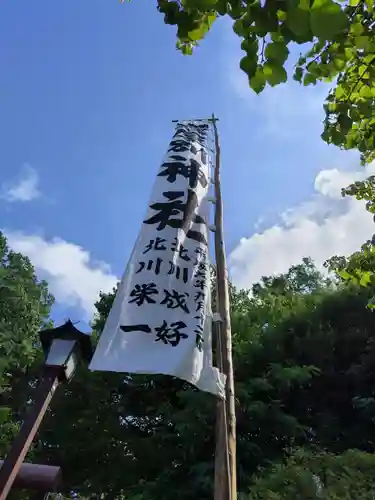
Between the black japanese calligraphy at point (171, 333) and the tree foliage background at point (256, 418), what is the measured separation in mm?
2520

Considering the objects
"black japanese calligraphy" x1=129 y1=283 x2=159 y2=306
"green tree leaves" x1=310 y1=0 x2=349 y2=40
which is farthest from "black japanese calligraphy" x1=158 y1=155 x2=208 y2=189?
"green tree leaves" x1=310 y1=0 x2=349 y2=40

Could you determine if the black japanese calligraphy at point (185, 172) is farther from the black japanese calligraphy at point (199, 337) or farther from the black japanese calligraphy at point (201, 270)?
the black japanese calligraphy at point (199, 337)

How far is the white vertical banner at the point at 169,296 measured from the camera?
10.9 ft

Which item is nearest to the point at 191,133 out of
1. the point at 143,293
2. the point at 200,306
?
the point at 143,293

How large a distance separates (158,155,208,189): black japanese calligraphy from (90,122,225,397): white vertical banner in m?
0.01

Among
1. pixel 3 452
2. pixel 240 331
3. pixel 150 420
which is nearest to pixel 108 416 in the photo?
pixel 150 420

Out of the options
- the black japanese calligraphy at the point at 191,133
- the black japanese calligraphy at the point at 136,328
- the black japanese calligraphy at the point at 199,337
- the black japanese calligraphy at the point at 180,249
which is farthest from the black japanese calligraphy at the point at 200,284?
the black japanese calligraphy at the point at 191,133

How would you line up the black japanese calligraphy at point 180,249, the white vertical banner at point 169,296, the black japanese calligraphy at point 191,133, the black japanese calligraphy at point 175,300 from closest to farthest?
the white vertical banner at point 169,296 → the black japanese calligraphy at point 175,300 → the black japanese calligraphy at point 180,249 → the black japanese calligraphy at point 191,133

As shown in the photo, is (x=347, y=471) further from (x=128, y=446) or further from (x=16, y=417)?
(x=16, y=417)

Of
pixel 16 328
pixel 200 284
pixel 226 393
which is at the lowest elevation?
pixel 226 393

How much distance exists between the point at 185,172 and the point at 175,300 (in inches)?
70.6

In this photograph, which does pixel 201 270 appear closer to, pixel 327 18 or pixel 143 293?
pixel 143 293

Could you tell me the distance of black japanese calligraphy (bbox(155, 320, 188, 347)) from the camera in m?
3.44

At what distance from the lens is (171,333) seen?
3.51 metres
